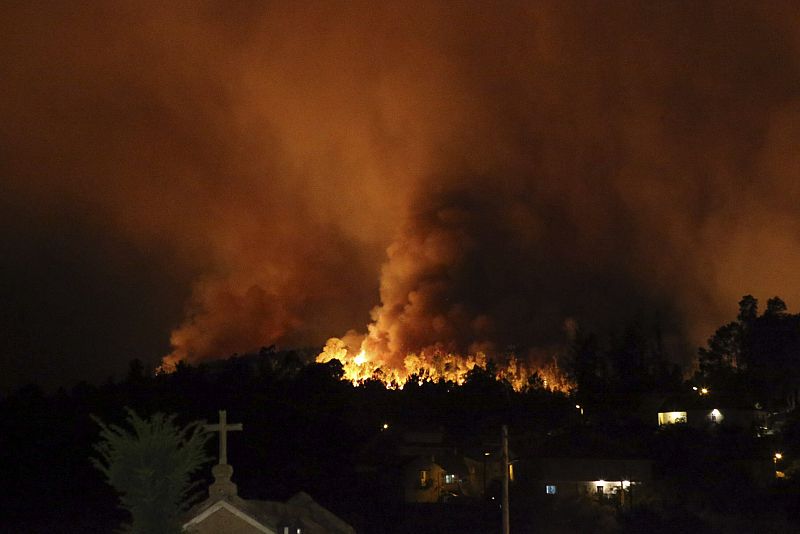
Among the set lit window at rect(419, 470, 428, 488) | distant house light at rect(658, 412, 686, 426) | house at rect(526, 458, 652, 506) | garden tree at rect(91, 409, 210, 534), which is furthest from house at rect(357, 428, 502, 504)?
garden tree at rect(91, 409, 210, 534)

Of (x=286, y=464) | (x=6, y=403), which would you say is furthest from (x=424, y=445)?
(x=6, y=403)

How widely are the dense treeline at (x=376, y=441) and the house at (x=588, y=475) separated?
2.66 ft

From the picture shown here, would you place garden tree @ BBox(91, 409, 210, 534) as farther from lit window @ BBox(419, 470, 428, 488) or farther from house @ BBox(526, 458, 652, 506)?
lit window @ BBox(419, 470, 428, 488)

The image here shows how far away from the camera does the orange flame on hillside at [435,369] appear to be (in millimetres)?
94688

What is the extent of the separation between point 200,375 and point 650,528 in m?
28.5

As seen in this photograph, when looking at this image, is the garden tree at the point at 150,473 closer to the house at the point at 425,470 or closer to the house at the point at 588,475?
the house at the point at 425,470

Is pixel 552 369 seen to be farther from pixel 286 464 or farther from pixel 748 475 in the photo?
pixel 286 464

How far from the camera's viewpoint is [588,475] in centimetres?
5931

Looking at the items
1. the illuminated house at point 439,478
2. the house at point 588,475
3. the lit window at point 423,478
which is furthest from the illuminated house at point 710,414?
the lit window at point 423,478

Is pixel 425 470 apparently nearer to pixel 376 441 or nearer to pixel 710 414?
pixel 376 441

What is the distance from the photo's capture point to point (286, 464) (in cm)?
5262

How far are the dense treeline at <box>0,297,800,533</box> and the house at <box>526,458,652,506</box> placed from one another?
0.81 m

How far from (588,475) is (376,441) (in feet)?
44.4

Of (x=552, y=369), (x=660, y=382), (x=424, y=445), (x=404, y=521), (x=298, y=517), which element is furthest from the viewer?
(x=552, y=369)
